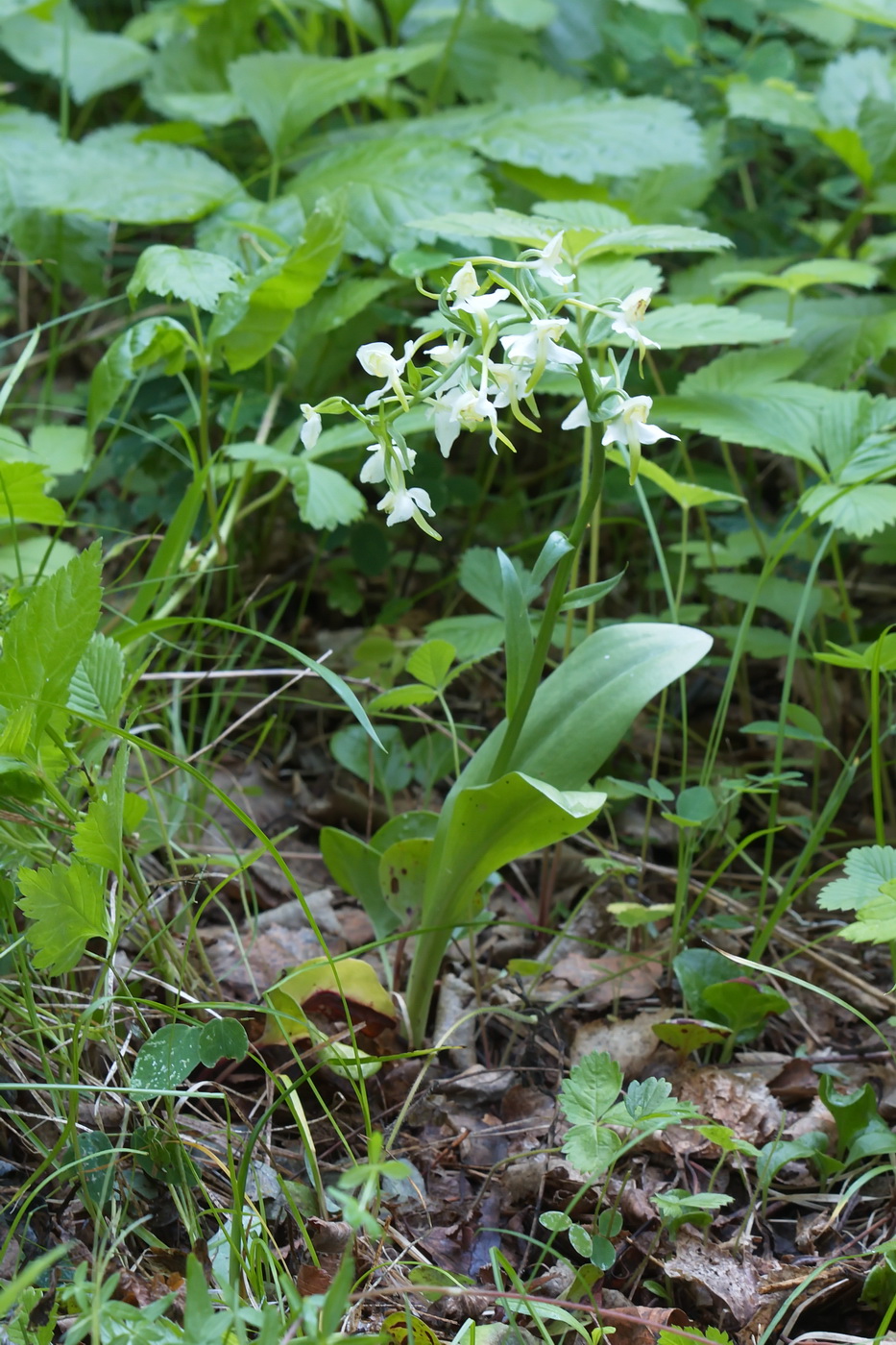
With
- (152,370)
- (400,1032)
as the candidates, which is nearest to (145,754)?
(400,1032)

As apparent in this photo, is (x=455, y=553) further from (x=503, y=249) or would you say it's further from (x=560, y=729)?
(x=560, y=729)

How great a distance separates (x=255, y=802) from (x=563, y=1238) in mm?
767

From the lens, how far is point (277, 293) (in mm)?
1350

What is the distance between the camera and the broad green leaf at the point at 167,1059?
0.88m

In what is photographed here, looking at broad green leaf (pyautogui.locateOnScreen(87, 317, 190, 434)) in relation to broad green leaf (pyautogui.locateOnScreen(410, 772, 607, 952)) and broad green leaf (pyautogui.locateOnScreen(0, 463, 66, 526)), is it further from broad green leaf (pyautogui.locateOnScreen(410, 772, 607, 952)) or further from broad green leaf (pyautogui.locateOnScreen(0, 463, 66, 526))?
broad green leaf (pyautogui.locateOnScreen(410, 772, 607, 952))

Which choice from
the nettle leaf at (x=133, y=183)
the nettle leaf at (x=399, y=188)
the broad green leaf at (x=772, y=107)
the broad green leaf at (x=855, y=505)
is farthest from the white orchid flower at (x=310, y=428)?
the broad green leaf at (x=772, y=107)

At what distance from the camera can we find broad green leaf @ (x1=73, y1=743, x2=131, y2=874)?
0.85 meters

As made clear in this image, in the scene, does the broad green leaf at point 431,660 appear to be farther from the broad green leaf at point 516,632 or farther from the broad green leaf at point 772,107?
the broad green leaf at point 772,107

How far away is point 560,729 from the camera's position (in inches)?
41.1

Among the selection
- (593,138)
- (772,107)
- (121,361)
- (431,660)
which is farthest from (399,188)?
A: (431,660)

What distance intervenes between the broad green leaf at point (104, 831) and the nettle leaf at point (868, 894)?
2.13ft

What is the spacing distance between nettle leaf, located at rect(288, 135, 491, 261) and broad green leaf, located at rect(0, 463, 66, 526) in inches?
26.5

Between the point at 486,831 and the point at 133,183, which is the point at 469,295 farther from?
the point at 133,183

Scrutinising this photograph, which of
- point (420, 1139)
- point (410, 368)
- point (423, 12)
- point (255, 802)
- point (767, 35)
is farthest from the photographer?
point (767, 35)
